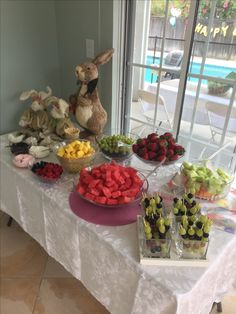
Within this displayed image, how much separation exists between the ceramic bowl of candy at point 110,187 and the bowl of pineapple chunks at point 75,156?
160 mm

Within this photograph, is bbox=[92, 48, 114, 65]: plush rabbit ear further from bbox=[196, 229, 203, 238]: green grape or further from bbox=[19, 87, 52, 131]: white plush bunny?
bbox=[196, 229, 203, 238]: green grape

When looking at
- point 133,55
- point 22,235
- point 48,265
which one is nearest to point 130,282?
point 48,265

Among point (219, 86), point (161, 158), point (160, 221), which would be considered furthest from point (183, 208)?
point (219, 86)

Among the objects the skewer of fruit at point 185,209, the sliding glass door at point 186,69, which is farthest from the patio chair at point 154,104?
the skewer of fruit at point 185,209

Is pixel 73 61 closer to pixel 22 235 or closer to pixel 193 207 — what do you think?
pixel 22 235

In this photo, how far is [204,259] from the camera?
0.79 metres

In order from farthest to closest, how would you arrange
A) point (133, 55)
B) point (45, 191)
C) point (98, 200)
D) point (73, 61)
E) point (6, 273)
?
point (73, 61)
point (133, 55)
point (6, 273)
point (45, 191)
point (98, 200)

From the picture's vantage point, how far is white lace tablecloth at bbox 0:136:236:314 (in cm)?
75

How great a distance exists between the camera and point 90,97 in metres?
1.51

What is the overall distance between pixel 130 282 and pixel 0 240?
1194 mm

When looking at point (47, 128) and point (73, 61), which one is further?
point (73, 61)

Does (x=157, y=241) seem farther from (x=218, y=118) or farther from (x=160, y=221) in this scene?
(x=218, y=118)

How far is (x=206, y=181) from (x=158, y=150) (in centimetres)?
25

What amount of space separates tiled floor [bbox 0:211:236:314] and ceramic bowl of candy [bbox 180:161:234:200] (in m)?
0.68
